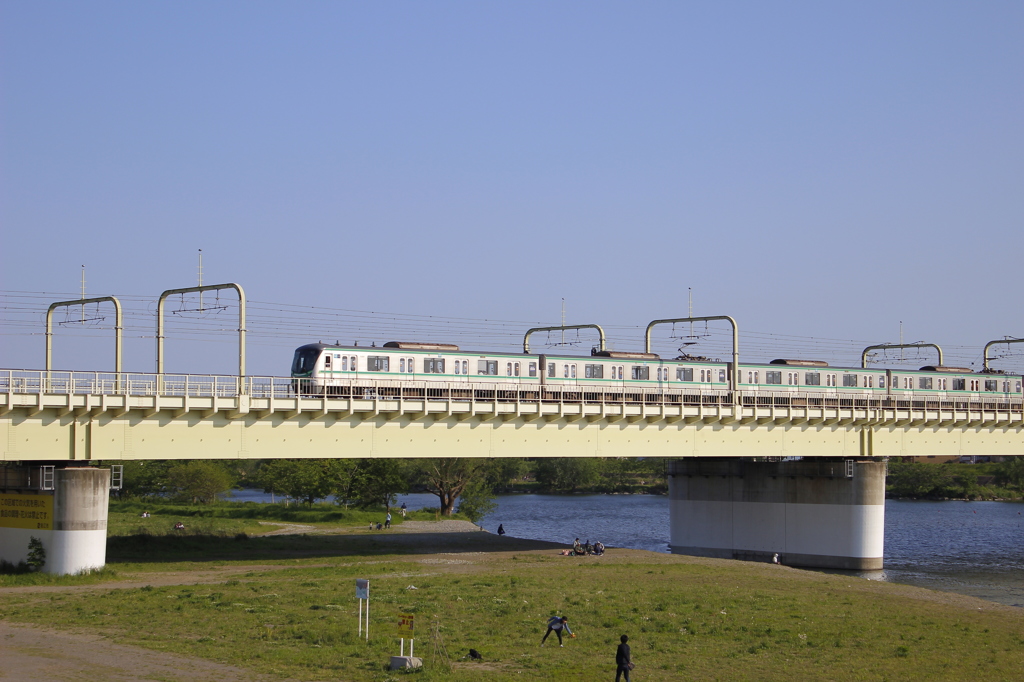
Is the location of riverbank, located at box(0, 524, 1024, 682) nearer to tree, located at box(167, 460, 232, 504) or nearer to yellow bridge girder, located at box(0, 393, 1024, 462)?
yellow bridge girder, located at box(0, 393, 1024, 462)

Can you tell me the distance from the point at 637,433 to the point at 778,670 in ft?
106

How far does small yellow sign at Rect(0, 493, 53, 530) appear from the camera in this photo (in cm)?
4347

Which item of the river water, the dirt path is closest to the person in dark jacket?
the dirt path

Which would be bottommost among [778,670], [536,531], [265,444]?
[536,531]

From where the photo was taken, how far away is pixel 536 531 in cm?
9494

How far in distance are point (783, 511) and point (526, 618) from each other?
1524 inches

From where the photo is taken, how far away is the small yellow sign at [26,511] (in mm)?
43469

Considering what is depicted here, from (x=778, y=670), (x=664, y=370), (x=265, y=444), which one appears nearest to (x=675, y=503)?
(x=664, y=370)

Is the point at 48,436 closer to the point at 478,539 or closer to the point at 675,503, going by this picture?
the point at 478,539

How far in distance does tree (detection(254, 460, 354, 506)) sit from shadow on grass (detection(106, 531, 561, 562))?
20.8 meters

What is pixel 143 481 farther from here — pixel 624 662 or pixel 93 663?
pixel 624 662

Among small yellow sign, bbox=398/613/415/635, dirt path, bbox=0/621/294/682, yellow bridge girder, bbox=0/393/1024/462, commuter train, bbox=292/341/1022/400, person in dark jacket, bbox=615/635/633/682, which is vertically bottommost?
dirt path, bbox=0/621/294/682

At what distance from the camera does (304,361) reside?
5866cm

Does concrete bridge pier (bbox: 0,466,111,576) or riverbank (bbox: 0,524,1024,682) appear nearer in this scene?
riverbank (bbox: 0,524,1024,682)
